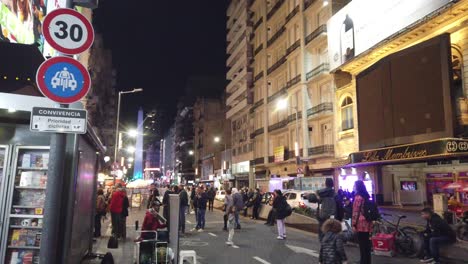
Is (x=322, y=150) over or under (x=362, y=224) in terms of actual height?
over

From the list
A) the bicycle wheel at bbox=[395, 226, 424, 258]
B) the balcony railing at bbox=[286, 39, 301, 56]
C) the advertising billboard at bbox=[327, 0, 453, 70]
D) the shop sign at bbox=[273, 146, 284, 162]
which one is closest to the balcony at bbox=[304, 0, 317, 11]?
the balcony railing at bbox=[286, 39, 301, 56]

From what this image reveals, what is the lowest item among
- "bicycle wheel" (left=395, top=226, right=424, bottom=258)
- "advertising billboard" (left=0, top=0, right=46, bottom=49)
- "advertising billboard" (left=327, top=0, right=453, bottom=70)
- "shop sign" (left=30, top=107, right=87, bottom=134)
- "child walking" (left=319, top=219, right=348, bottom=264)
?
"bicycle wheel" (left=395, top=226, right=424, bottom=258)

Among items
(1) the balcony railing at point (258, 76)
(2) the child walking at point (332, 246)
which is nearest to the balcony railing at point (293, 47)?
(1) the balcony railing at point (258, 76)

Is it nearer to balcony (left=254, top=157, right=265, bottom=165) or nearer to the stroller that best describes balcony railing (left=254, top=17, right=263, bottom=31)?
balcony (left=254, top=157, right=265, bottom=165)

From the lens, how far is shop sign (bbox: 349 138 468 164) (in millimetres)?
17578

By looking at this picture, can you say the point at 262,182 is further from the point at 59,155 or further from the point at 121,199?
the point at 59,155

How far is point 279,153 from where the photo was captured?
4600cm

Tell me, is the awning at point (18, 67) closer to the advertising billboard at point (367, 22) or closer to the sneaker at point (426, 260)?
the sneaker at point (426, 260)

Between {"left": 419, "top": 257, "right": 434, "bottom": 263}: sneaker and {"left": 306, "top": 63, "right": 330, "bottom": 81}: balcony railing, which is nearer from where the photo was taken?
{"left": 419, "top": 257, "right": 434, "bottom": 263}: sneaker

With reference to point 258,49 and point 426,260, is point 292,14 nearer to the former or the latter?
point 258,49

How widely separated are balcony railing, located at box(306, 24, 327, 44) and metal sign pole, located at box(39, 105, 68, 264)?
35.5 meters

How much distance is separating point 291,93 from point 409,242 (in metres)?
33.7

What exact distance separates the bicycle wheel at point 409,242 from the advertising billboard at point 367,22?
13833mm

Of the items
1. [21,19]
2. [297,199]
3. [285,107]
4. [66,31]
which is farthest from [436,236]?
[285,107]
